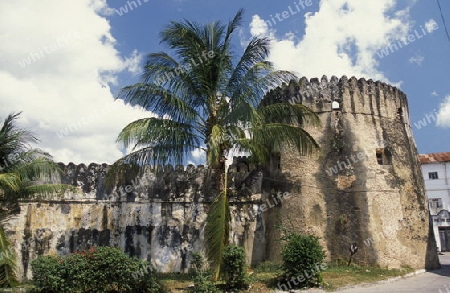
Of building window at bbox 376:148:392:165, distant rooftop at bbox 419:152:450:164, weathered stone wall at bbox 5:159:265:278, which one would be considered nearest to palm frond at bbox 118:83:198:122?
weathered stone wall at bbox 5:159:265:278

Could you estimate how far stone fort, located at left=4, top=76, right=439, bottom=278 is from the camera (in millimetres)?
14734

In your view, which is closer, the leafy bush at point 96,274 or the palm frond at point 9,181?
the leafy bush at point 96,274

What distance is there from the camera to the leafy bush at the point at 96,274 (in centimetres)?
1095

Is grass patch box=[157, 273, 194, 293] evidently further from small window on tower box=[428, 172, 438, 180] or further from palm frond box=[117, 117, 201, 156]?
small window on tower box=[428, 172, 438, 180]

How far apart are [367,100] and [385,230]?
4.88 metres

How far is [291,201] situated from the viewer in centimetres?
1523

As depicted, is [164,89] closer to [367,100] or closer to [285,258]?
[285,258]

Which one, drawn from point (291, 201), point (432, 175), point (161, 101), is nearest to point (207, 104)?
point (161, 101)

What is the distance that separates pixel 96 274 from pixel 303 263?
559 cm

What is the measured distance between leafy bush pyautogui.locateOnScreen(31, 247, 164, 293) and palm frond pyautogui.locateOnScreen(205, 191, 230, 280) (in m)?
1.68

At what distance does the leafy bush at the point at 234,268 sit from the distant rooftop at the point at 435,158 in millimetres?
35132

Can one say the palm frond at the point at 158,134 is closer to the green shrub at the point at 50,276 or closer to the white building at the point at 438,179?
the green shrub at the point at 50,276

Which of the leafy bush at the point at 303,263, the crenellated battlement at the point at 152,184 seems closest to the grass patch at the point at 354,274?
the leafy bush at the point at 303,263

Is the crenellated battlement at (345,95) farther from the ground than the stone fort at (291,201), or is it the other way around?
the crenellated battlement at (345,95)
